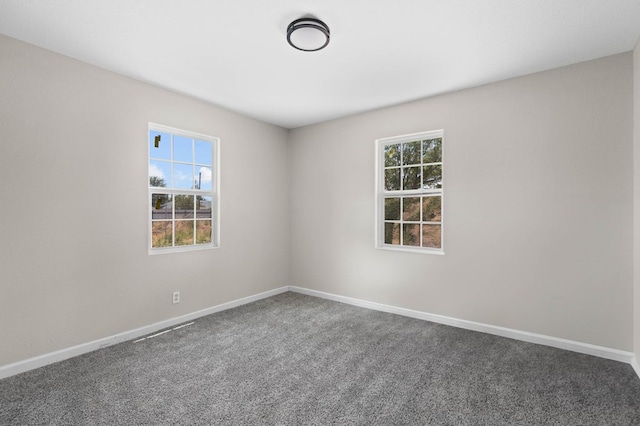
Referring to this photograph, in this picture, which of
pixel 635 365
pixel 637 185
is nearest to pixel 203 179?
pixel 637 185

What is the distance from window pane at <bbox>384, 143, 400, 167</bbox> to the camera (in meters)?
3.95

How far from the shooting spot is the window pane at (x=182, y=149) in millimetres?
3559

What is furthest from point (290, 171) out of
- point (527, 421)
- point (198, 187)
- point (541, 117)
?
point (527, 421)

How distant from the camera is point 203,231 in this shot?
384 centimetres

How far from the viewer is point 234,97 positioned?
141 inches

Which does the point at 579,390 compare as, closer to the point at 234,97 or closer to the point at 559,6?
the point at 559,6

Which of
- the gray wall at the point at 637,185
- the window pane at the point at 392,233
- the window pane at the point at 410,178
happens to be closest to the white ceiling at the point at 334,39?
the gray wall at the point at 637,185

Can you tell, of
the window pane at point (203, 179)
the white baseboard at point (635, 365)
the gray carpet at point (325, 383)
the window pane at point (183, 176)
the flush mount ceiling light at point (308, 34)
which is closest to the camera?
the gray carpet at point (325, 383)

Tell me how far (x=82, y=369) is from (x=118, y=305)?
63 centimetres

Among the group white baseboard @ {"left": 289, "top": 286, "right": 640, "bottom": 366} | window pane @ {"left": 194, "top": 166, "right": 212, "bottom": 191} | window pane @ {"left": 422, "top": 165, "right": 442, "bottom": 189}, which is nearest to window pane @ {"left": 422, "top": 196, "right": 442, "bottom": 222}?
window pane @ {"left": 422, "top": 165, "right": 442, "bottom": 189}

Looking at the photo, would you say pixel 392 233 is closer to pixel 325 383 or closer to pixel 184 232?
pixel 325 383

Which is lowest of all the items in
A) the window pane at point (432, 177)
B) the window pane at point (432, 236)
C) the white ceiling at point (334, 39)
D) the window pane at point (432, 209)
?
the window pane at point (432, 236)

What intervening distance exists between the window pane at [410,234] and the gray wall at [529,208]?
180 millimetres

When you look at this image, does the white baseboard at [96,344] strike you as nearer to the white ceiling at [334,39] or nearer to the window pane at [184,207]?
the window pane at [184,207]
